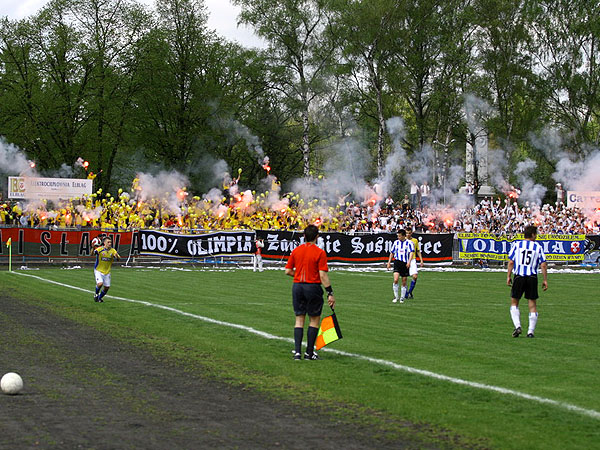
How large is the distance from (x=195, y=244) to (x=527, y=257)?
2997 cm

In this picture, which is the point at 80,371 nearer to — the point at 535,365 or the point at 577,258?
the point at 535,365

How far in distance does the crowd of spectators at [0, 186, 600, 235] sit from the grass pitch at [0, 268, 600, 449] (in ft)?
55.6

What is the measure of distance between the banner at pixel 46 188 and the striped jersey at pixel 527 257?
36420 mm

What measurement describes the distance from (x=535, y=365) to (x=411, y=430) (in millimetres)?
4498

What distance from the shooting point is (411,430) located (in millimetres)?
8055

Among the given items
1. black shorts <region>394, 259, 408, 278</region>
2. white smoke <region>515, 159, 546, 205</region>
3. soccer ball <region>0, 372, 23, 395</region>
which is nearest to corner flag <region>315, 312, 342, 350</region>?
A: soccer ball <region>0, 372, 23, 395</region>

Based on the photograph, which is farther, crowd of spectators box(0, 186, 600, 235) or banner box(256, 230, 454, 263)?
banner box(256, 230, 454, 263)

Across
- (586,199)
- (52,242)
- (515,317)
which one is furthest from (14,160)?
(515,317)

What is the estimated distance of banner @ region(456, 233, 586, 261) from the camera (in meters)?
45.6

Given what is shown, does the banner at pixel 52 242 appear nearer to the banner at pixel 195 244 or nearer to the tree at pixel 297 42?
the banner at pixel 195 244

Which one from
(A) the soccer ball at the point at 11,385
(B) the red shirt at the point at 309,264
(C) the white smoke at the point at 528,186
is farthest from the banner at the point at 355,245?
(A) the soccer ball at the point at 11,385

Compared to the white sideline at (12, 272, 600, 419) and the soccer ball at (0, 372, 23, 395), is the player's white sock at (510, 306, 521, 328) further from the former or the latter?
the soccer ball at (0, 372, 23, 395)

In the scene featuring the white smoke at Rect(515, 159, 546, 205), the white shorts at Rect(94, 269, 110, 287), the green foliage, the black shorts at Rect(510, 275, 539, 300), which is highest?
the green foliage

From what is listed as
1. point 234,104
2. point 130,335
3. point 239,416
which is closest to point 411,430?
point 239,416
